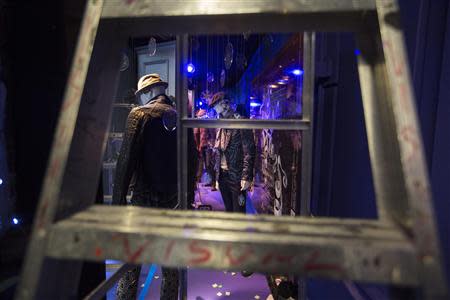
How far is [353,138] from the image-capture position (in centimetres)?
184

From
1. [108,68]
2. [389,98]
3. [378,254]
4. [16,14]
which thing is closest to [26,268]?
[108,68]

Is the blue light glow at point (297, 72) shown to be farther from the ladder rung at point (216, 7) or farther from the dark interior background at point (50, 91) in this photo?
the ladder rung at point (216, 7)

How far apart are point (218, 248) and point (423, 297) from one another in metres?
0.37

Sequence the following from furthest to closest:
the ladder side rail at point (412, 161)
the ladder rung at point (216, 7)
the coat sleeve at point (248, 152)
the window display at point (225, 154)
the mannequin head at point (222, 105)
→ the mannequin head at point (222, 105) < the coat sleeve at point (248, 152) < the window display at point (225, 154) < the ladder rung at point (216, 7) < the ladder side rail at point (412, 161)

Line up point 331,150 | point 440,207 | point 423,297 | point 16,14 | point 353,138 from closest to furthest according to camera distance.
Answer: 1. point 423,297
2. point 440,207
3. point 16,14
4. point 353,138
5. point 331,150

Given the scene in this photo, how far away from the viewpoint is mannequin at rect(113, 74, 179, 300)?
2117 millimetres

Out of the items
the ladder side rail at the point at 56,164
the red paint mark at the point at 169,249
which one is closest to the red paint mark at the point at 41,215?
the ladder side rail at the point at 56,164

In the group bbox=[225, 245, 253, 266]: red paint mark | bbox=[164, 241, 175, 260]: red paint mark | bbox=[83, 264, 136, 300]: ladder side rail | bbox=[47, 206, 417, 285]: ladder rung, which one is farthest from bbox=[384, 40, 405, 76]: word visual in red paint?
bbox=[83, 264, 136, 300]: ladder side rail

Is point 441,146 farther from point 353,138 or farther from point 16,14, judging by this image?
point 16,14

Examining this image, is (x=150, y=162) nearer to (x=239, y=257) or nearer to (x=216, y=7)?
(x=216, y=7)

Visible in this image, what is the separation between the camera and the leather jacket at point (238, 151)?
11.2ft

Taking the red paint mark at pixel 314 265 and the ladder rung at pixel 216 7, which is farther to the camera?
the ladder rung at pixel 216 7

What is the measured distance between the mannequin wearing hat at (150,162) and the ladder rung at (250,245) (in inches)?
59.9

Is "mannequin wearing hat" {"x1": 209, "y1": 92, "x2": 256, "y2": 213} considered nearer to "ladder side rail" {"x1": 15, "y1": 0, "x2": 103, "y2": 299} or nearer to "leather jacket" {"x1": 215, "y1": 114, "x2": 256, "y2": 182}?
"leather jacket" {"x1": 215, "y1": 114, "x2": 256, "y2": 182}
